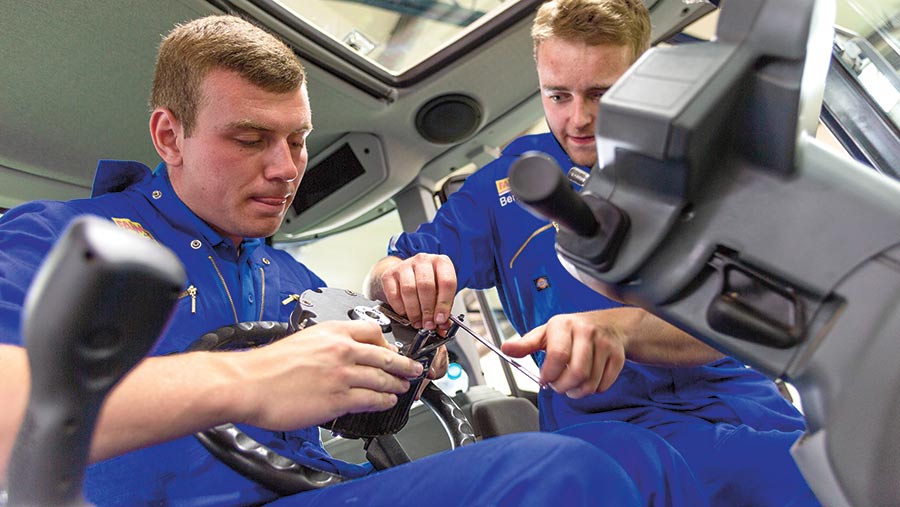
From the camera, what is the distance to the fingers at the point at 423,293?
1321 mm

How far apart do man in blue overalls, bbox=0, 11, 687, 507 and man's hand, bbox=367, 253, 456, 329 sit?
0.26 m

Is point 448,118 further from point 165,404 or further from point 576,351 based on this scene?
point 165,404

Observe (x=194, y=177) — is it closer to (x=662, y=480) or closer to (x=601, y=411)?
(x=601, y=411)

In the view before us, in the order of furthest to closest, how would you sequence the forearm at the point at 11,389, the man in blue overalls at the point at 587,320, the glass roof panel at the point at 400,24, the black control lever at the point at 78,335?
the glass roof panel at the point at 400,24
the man in blue overalls at the point at 587,320
the forearm at the point at 11,389
the black control lever at the point at 78,335

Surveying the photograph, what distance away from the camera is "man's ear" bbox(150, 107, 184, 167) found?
1.70m

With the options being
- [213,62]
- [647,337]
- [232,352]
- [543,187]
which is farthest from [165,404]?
[213,62]

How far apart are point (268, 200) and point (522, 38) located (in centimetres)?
139

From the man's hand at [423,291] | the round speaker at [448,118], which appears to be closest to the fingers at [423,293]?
the man's hand at [423,291]

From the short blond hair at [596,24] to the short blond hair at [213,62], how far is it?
666mm

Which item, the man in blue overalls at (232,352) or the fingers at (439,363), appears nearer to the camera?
the man in blue overalls at (232,352)

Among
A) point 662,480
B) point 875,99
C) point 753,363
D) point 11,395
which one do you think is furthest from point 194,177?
point 875,99

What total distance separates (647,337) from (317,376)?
2.15 feet

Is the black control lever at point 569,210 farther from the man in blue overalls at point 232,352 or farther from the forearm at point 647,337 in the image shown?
the forearm at point 647,337

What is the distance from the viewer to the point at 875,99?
74.0 inches
